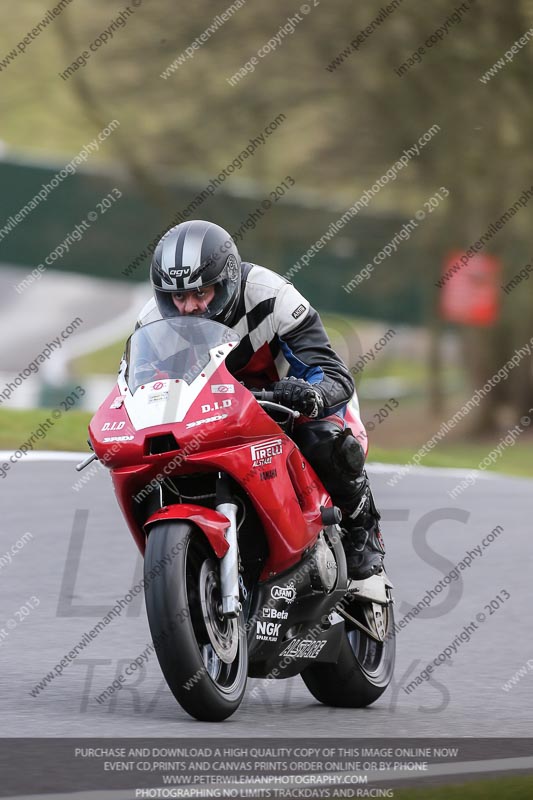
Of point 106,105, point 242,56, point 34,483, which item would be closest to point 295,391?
point 34,483

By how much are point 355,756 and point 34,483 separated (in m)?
6.72

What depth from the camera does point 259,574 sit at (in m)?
5.67

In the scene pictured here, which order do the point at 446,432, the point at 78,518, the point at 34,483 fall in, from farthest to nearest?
the point at 446,432, the point at 34,483, the point at 78,518

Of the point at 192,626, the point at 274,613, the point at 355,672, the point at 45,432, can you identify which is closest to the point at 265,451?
the point at 274,613

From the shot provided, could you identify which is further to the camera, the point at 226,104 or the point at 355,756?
the point at 226,104

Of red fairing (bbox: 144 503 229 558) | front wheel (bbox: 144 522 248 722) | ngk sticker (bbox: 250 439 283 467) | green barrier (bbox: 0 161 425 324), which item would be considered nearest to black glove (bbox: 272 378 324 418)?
ngk sticker (bbox: 250 439 283 467)

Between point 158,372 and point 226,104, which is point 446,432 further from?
point 158,372

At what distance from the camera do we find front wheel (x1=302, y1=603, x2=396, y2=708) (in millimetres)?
6371

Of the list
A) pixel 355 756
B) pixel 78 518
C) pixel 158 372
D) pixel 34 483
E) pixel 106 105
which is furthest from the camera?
pixel 106 105

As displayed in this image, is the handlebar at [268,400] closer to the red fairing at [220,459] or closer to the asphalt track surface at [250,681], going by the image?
the red fairing at [220,459]

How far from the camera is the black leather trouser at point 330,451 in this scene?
5.97 m

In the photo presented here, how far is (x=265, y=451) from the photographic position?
5.51 m

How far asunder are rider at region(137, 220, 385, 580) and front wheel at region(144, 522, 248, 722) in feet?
2.37

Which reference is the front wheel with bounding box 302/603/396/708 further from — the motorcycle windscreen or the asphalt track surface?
the motorcycle windscreen
